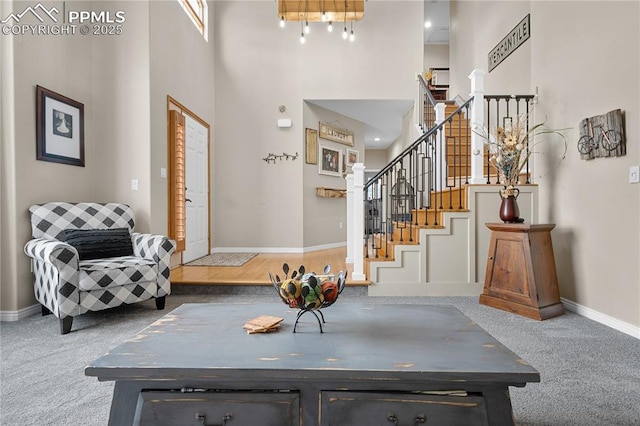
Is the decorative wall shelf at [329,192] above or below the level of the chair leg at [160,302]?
above

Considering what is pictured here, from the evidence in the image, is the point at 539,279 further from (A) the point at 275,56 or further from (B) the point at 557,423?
(A) the point at 275,56

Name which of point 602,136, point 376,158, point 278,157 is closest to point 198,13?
point 278,157

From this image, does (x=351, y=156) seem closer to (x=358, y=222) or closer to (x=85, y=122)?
(x=358, y=222)

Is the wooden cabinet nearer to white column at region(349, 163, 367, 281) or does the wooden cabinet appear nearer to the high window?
white column at region(349, 163, 367, 281)

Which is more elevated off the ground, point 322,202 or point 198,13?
point 198,13

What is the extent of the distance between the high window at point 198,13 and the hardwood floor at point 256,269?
360 cm

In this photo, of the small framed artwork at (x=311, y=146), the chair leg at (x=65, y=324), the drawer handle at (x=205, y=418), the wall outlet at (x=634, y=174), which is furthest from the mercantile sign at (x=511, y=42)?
the chair leg at (x=65, y=324)

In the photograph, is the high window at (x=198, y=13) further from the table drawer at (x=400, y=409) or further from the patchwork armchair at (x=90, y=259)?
the table drawer at (x=400, y=409)

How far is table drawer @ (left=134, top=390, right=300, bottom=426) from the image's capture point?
109 centimetres

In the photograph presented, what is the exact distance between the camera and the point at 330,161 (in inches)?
278

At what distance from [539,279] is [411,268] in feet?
3.92

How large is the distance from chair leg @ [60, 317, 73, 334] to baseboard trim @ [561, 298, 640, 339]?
13.6 feet

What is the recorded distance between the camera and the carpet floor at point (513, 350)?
1647 millimetres

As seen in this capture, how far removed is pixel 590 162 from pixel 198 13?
18.5 ft
